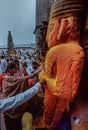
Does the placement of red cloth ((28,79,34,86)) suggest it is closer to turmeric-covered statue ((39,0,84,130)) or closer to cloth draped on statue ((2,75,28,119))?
cloth draped on statue ((2,75,28,119))

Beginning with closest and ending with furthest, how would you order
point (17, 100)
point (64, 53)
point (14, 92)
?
point (64, 53), point (17, 100), point (14, 92)

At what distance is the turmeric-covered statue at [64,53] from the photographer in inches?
86.0

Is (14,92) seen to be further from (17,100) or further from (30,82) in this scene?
(17,100)

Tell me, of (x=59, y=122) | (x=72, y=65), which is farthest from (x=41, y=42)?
(x=72, y=65)

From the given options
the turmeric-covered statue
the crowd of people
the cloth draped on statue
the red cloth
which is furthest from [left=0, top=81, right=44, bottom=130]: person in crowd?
the turmeric-covered statue

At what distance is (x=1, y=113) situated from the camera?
138 inches

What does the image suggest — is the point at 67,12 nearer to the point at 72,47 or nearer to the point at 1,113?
the point at 72,47

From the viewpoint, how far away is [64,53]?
2.20 meters

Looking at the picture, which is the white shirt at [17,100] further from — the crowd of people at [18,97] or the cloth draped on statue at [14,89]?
the cloth draped on statue at [14,89]

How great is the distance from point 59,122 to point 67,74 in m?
0.64

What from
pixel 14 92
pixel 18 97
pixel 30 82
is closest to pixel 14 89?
pixel 14 92

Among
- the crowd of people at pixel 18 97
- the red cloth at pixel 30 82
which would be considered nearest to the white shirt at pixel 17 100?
the crowd of people at pixel 18 97

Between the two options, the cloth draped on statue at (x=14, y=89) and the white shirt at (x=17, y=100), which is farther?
the cloth draped on statue at (x=14, y=89)

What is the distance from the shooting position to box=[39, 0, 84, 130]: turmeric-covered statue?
218 cm
